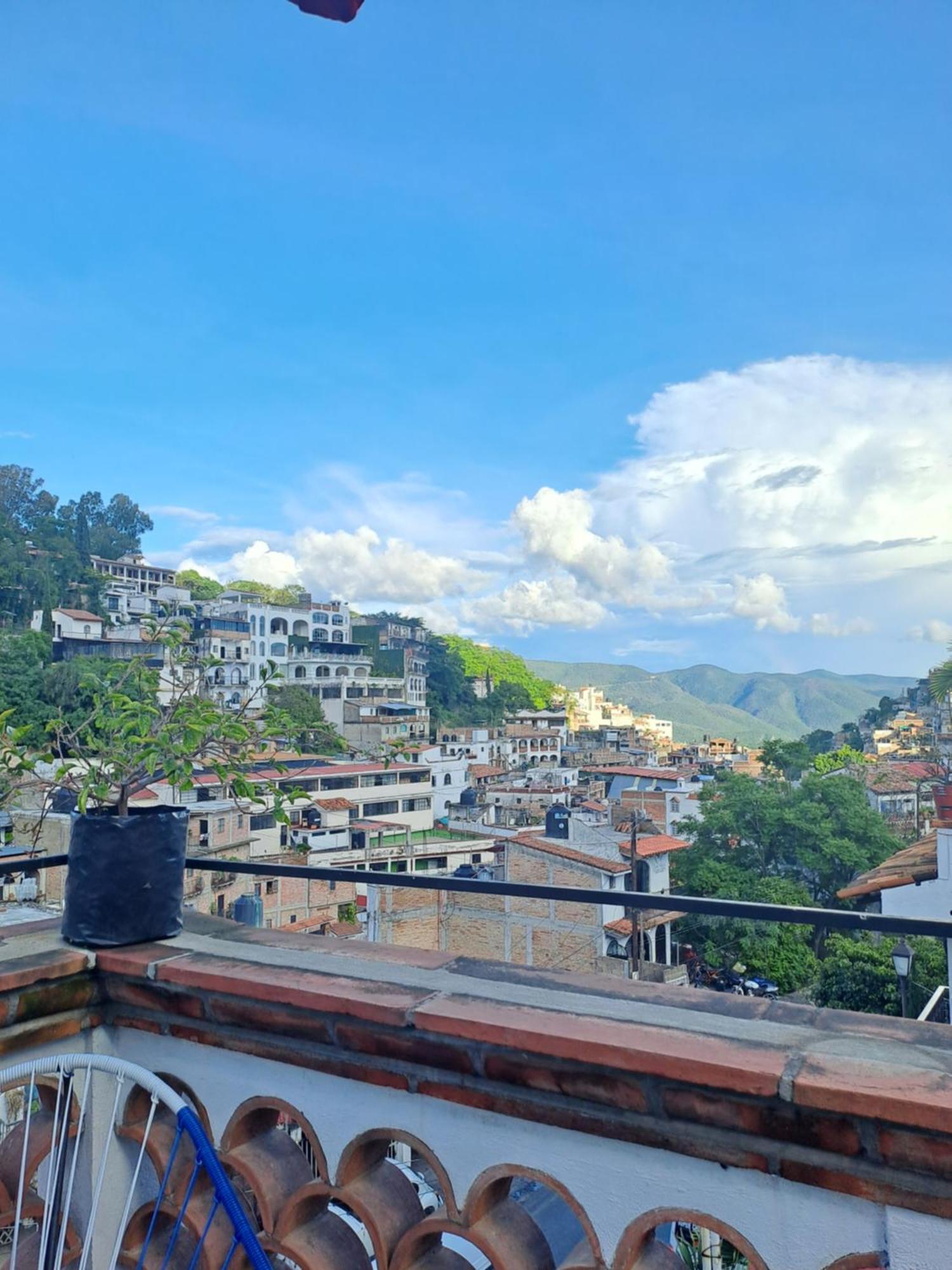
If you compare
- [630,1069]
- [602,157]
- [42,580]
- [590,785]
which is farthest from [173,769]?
[42,580]

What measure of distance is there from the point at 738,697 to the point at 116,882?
105628 mm

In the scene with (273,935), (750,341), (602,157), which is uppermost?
(750,341)

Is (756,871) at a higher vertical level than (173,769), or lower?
lower

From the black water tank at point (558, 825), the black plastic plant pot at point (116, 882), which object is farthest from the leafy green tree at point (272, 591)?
the black plastic plant pot at point (116, 882)

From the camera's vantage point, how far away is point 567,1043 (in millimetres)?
832

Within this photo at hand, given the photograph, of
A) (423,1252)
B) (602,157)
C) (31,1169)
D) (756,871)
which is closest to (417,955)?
(423,1252)

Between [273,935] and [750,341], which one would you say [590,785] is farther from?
[273,935]

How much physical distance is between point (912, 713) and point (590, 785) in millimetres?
12227

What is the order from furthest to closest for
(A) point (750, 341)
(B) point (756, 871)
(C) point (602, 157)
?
(A) point (750, 341) → (B) point (756, 871) → (C) point (602, 157)

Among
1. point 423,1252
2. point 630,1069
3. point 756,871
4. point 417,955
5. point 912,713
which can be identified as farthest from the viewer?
Answer: point 912,713

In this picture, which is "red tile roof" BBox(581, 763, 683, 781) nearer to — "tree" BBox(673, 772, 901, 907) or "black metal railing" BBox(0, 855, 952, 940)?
"tree" BBox(673, 772, 901, 907)

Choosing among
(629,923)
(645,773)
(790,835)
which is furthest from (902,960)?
(645,773)

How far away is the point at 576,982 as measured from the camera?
1.04 metres

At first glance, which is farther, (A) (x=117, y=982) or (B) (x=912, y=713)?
(B) (x=912, y=713)
